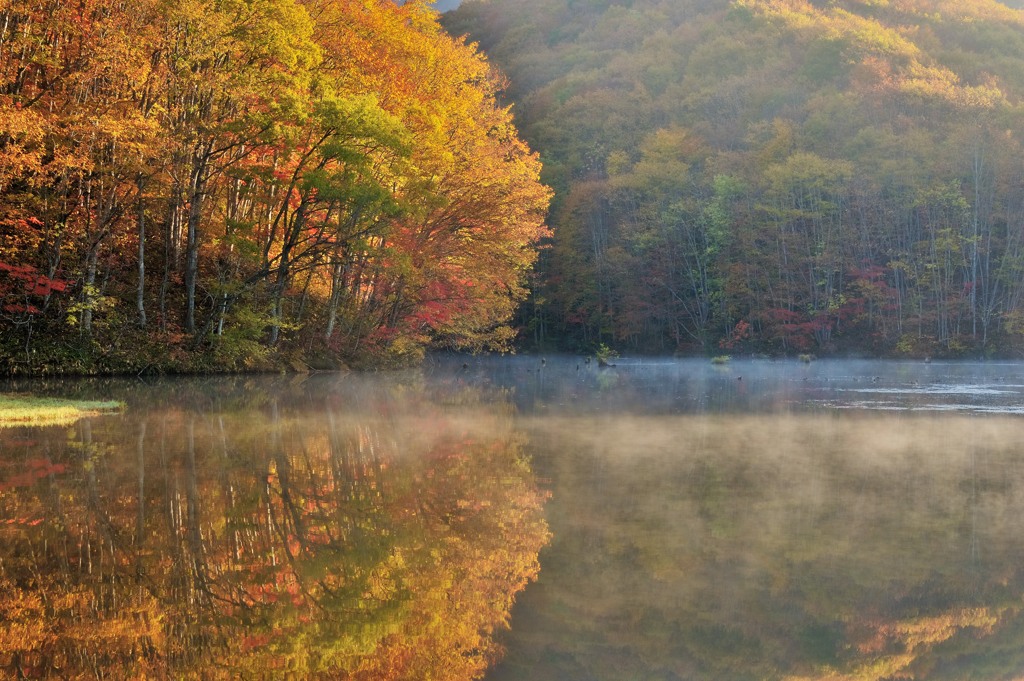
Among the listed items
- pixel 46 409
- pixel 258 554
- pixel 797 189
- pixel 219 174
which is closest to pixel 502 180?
pixel 219 174

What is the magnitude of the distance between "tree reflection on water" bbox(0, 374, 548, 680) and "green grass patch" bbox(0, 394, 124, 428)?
1.22 metres

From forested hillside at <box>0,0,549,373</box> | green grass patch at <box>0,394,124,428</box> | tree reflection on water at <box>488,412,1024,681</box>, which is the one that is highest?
forested hillside at <box>0,0,549,373</box>

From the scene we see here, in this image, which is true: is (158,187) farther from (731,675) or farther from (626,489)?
(731,675)

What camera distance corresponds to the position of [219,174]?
25297 millimetres

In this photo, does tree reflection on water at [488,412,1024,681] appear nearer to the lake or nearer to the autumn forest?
the lake

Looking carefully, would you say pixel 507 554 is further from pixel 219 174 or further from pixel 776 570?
pixel 219 174

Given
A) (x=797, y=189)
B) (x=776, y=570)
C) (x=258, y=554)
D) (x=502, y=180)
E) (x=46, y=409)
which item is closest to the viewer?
(x=776, y=570)

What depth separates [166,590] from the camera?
5.18 m

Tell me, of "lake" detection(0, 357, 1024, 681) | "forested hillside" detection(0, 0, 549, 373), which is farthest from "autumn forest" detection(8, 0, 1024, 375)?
"lake" detection(0, 357, 1024, 681)

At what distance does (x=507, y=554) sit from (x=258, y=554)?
5.09 feet

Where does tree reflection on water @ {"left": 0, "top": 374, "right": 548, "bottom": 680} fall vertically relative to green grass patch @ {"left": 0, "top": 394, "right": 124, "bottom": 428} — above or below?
below

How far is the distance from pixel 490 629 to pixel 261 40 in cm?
2067

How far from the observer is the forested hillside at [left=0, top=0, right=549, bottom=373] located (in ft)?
66.3

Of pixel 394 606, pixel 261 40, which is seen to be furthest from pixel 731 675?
pixel 261 40
